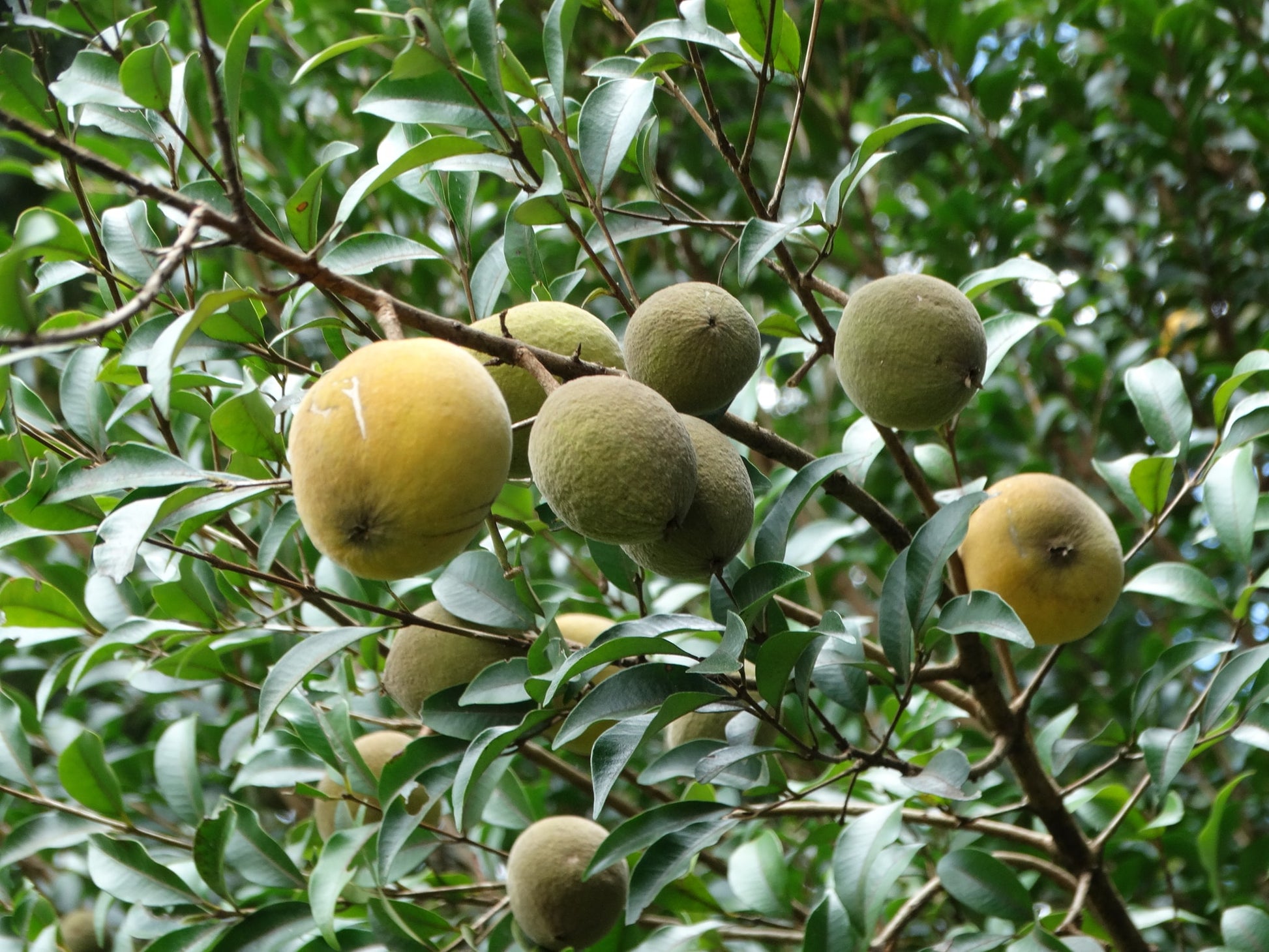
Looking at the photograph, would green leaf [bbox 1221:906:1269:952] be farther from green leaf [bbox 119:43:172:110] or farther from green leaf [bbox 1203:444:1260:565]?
green leaf [bbox 119:43:172:110]

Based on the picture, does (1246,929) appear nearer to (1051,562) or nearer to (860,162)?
(1051,562)

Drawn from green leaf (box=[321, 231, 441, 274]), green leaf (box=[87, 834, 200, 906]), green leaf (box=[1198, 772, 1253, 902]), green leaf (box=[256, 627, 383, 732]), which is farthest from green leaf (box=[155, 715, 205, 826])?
green leaf (box=[1198, 772, 1253, 902])

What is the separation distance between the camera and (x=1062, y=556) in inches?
53.1

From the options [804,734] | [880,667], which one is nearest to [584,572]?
[804,734]

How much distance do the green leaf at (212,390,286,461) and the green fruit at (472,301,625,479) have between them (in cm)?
28

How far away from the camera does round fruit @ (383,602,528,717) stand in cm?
127

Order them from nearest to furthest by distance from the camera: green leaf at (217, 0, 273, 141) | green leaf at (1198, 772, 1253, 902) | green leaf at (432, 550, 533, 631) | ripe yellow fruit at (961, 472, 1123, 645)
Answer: green leaf at (217, 0, 273, 141) < green leaf at (432, 550, 533, 631) < ripe yellow fruit at (961, 472, 1123, 645) < green leaf at (1198, 772, 1253, 902)

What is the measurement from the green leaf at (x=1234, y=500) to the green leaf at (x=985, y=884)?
0.52 m

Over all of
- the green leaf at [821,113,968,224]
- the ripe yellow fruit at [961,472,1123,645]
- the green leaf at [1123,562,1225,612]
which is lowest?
the green leaf at [1123,562,1225,612]

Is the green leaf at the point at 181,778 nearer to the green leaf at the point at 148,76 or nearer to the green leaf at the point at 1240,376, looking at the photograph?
the green leaf at the point at 148,76

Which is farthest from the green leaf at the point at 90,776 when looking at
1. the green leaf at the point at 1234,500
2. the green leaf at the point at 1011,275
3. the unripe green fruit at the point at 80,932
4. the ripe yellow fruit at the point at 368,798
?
the green leaf at the point at 1234,500

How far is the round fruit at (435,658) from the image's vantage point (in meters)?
1.27

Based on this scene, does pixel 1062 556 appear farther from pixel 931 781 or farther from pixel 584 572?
pixel 584 572

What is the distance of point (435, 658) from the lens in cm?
128
